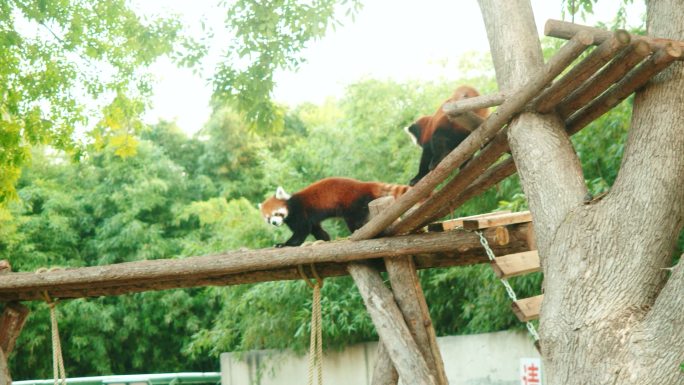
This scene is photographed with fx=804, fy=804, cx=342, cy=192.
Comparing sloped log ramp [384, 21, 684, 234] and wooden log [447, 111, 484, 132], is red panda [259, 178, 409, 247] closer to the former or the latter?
sloped log ramp [384, 21, 684, 234]

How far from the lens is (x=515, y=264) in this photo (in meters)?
3.39

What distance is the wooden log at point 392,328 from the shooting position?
360 cm

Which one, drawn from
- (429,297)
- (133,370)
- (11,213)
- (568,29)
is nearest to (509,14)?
(568,29)

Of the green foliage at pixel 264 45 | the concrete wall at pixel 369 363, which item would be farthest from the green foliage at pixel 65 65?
the concrete wall at pixel 369 363

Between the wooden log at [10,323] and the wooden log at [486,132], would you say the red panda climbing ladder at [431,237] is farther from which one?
the wooden log at [10,323]

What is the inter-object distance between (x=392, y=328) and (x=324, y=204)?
5.52 ft

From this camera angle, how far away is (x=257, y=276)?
13.8 feet

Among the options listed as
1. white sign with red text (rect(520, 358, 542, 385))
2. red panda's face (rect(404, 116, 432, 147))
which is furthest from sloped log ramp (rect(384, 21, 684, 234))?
white sign with red text (rect(520, 358, 542, 385))

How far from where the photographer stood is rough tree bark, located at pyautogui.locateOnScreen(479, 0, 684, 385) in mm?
2510

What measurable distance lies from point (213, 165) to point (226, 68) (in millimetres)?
7306

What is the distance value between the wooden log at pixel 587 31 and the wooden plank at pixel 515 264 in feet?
3.23

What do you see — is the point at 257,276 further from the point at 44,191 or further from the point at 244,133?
the point at 244,133

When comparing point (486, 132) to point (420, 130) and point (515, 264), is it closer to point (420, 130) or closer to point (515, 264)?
point (515, 264)

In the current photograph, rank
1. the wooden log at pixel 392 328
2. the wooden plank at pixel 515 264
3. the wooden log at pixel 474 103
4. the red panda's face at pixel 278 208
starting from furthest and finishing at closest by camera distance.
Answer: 1. the red panda's face at pixel 278 208
2. the wooden log at pixel 392 328
3. the wooden plank at pixel 515 264
4. the wooden log at pixel 474 103
